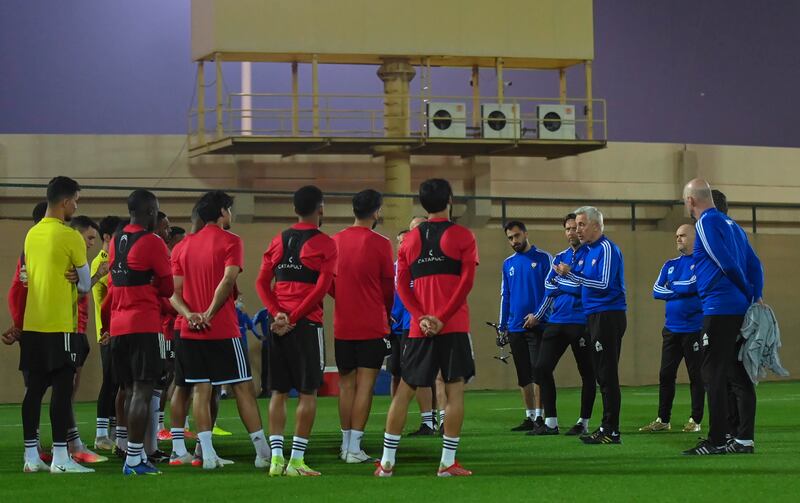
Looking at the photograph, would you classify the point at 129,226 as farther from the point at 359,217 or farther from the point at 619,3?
the point at 619,3

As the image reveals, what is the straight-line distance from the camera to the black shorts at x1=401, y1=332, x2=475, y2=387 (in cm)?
834

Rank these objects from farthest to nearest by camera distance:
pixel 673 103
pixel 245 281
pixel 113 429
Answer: pixel 673 103, pixel 245 281, pixel 113 429

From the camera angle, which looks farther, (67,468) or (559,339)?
(559,339)

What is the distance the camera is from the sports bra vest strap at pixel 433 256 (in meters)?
8.44

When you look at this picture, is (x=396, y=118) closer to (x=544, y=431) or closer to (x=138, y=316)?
(x=544, y=431)

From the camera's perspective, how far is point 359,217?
9.53 m

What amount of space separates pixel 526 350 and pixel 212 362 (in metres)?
4.56

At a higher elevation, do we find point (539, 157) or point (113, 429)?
point (539, 157)

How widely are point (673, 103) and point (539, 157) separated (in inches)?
179

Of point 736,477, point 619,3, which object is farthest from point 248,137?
point 736,477

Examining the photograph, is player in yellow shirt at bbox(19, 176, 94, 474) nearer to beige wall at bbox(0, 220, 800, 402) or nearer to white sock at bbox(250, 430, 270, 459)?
white sock at bbox(250, 430, 270, 459)

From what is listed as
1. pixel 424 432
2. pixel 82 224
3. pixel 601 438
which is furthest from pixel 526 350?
pixel 82 224

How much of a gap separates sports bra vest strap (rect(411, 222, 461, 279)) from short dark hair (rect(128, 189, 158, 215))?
1.97 m

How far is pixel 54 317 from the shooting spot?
29.3 ft
